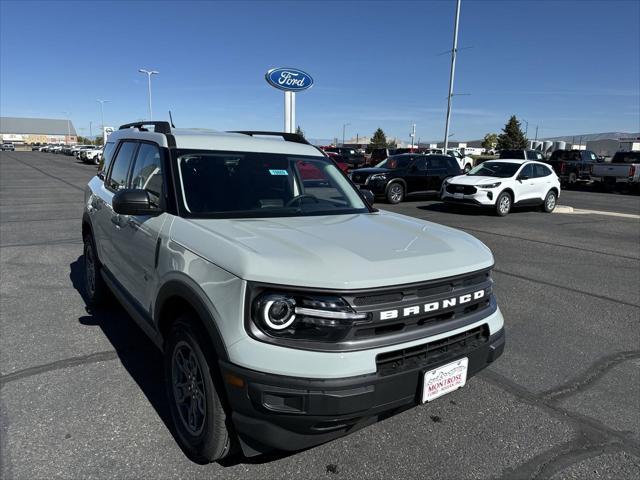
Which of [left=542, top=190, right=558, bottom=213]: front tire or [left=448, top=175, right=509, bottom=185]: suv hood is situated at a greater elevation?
[left=448, top=175, right=509, bottom=185]: suv hood

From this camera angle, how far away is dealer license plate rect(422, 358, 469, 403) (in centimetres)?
237

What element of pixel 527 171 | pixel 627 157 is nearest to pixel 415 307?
pixel 527 171

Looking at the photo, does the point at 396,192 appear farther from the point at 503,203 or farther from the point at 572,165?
the point at 572,165

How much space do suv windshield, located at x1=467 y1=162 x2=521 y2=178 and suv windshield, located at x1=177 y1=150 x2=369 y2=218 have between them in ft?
37.4

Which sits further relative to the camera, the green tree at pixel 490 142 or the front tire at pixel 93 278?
the green tree at pixel 490 142

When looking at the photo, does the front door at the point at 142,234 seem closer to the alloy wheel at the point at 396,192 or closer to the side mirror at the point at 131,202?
the side mirror at the point at 131,202

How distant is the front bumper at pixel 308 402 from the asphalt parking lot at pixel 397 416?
20.3 inches

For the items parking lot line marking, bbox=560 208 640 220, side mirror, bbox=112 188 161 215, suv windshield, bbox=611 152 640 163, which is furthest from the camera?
suv windshield, bbox=611 152 640 163

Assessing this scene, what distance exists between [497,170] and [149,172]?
42.5 feet

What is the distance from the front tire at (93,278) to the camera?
4.75 metres

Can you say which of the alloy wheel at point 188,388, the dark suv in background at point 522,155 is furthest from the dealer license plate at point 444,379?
the dark suv in background at point 522,155

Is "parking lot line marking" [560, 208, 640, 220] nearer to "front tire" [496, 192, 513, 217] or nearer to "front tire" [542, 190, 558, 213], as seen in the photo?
"front tire" [542, 190, 558, 213]

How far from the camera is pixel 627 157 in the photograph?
2491 centimetres

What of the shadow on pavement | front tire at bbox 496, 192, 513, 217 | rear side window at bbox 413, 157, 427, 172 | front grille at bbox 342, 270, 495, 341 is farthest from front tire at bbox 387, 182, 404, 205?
front grille at bbox 342, 270, 495, 341
